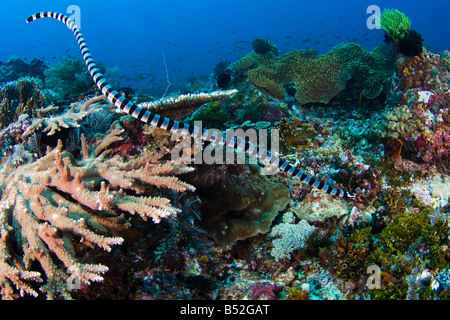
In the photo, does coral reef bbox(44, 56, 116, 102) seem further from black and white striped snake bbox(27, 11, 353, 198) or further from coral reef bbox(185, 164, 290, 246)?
coral reef bbox(185, 164, 290, 246)

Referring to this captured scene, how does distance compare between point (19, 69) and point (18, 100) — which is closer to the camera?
point (18, 100)

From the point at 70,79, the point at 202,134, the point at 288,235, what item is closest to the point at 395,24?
the point at 202,134

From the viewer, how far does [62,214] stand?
6.42ft

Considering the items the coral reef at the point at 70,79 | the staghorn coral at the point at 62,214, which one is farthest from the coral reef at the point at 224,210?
the coral reef at the point at 70,79

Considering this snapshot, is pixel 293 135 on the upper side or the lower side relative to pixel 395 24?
lower

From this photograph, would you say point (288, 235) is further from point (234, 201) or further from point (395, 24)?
point (395, 24)

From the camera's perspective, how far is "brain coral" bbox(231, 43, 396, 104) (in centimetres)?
620

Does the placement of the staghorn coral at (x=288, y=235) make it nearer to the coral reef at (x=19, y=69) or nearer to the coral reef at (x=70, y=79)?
the coral reef at (x=70, y=79)

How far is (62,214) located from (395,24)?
736 cm

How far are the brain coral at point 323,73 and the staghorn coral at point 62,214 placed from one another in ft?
15.3

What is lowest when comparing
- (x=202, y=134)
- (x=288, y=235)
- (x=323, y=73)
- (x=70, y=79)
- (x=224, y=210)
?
(x=288, y=235)

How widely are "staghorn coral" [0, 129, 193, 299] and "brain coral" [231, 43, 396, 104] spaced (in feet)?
15.3
